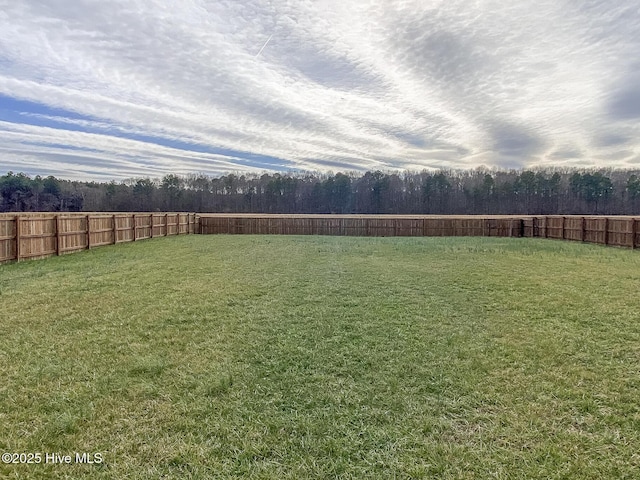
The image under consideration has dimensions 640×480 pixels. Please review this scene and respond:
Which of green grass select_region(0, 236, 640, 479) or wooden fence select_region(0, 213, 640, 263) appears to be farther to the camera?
wooden fence select_region(0, 213, 640, 263)

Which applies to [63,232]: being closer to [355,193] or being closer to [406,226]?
[406,226]

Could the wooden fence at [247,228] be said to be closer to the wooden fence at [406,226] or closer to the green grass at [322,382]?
the wooden fence at [406,226]

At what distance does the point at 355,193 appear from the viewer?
181 feet

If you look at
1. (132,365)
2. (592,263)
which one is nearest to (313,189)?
(592,263)

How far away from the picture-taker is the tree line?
46.2 meters

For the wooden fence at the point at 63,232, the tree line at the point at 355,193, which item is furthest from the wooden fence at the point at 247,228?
the tree line at the point at 355,193

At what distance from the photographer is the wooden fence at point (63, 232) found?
9430 millimetres

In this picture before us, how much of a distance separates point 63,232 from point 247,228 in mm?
14285

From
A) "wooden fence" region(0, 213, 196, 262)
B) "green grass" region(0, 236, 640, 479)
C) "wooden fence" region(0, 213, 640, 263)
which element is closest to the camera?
"green grass" region(0, 236, 640, 479)

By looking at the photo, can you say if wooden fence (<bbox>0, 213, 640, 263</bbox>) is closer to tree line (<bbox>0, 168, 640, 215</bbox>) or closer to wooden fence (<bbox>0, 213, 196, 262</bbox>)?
wooden fence (<bbox>0, 213, 196, 262</bbox>)

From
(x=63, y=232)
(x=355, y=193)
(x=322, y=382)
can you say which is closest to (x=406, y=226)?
(x=63, y=232)

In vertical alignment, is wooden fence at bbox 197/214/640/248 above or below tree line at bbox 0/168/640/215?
below

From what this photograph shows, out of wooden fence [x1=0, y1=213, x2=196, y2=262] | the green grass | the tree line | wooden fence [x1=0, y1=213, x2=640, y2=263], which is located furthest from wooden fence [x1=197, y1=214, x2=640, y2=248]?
the tree line

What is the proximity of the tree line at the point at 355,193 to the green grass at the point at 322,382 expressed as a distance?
48.4m
